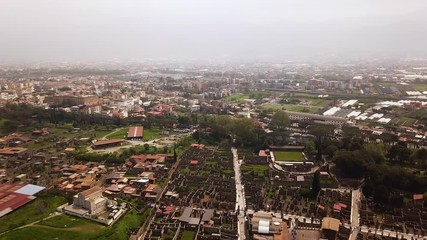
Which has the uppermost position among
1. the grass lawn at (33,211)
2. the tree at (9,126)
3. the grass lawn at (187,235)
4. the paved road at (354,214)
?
the tree at (9,126)

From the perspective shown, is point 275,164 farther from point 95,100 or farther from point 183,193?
point 95,100

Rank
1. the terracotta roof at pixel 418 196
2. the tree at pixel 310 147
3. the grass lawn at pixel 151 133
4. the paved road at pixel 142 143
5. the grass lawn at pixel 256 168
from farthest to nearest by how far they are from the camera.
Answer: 1. the grass lawn at pixel 151 133
2. the paved road at pixel 142 143
3. the tree at pixel 310 147
4. the grass lawn at pixel 256 168
5. the terracotta roof at pixel 418 196

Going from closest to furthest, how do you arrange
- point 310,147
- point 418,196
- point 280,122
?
point 418,196 → point 310,147 → point 280,122

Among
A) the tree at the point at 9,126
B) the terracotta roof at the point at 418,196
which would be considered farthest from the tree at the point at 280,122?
the tree at the point at 9,126

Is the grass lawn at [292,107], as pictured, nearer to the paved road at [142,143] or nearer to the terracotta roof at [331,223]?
the paved road at [142,143]

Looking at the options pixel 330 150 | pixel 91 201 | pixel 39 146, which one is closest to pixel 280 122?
pixel 330 150

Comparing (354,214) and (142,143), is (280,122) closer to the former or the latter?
(142,143)
